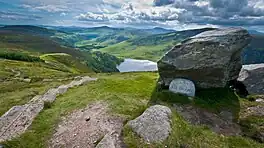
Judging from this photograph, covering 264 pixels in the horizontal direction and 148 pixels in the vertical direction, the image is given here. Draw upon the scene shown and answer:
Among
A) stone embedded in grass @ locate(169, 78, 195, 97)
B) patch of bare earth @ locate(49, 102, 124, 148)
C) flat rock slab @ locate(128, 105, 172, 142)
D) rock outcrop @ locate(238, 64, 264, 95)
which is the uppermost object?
flat rock slab @ locate(128, 105, 172, 142)

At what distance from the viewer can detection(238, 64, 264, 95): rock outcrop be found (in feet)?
133

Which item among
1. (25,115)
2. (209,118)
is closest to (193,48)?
(209,118)

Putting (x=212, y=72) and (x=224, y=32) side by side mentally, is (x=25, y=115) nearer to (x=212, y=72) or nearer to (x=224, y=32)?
(x=212, y=72)

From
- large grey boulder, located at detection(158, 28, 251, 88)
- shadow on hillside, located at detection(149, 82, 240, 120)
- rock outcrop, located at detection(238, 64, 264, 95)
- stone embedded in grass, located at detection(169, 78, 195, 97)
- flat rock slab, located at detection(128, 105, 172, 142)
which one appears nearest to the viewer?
flat rock slab, located at detection(128, 105, 172, 142)

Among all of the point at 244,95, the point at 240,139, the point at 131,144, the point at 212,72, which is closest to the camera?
the point at 131,144

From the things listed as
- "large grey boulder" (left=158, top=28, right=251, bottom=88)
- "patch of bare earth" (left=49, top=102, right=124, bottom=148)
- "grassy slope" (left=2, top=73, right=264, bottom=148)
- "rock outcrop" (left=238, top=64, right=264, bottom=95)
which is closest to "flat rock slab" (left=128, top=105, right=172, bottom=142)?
"grassy slope" (left=2, top=73, right=264, bottom=148)

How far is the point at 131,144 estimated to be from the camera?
20062mm

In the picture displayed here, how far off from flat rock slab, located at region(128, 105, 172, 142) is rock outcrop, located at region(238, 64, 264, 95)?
72.3ft

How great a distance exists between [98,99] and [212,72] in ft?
50.2

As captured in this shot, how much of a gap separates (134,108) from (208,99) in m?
11.4

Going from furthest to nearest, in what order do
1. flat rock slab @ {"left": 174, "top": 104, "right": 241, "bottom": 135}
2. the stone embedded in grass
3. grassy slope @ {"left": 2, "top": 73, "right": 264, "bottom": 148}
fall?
the stone embedded in grass → flat rock slab @ {"left": 174, "top": 104, "right": 241, "bottom": 135} → grassy slope @ {"left": 2, "top": 73, "right": 264, "bottom": 148}

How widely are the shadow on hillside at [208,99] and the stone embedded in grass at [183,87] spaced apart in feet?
2.54

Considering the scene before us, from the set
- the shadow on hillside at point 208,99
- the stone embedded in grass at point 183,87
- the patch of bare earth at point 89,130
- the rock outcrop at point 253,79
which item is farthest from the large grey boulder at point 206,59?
the patch of bare earth at point 89,130

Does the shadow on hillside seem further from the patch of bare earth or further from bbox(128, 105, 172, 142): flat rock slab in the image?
the patch of bare earth
